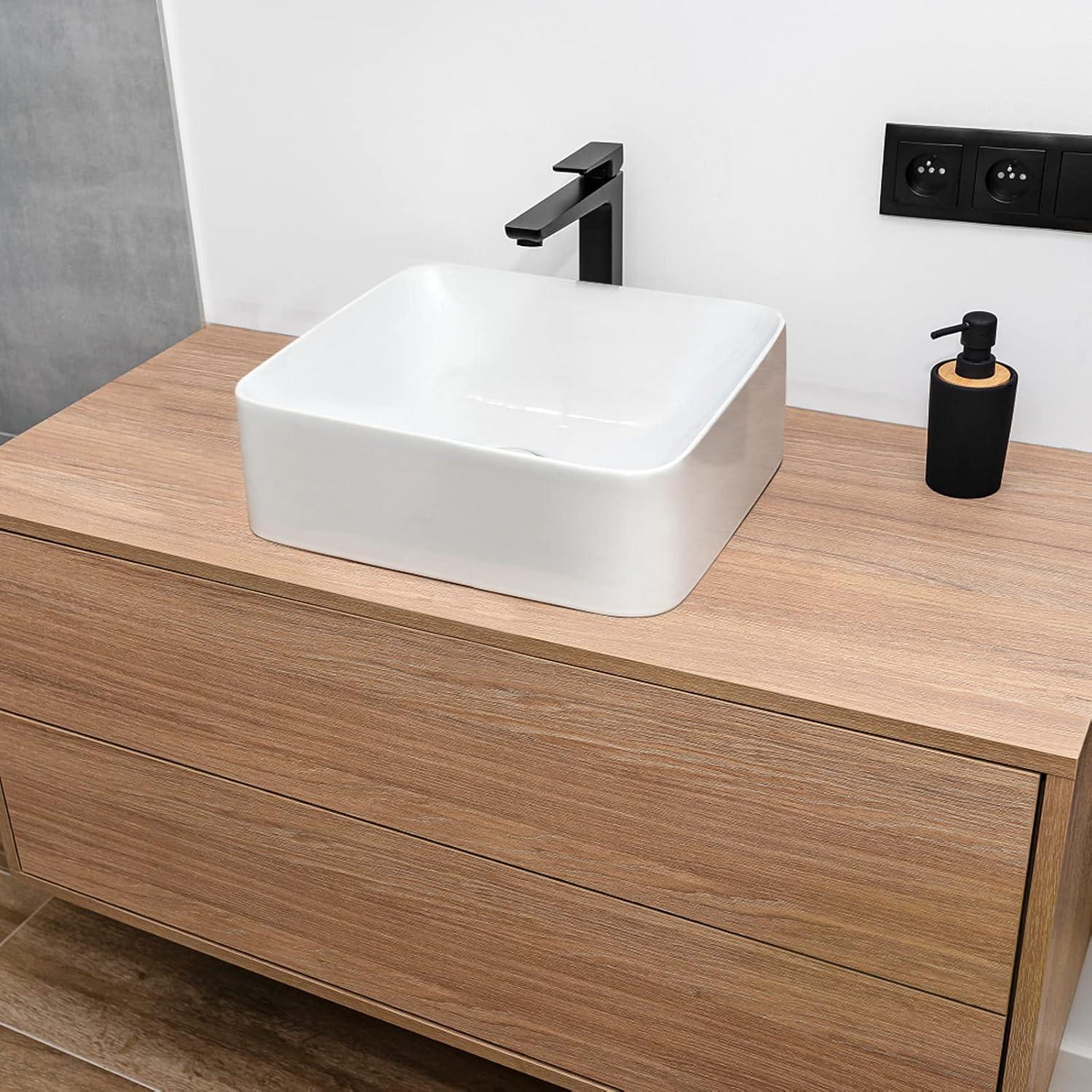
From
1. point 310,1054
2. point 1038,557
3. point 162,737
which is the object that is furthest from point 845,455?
point 310,1054

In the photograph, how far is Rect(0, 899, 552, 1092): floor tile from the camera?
164 centimetres

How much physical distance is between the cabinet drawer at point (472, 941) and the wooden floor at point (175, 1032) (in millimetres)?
211

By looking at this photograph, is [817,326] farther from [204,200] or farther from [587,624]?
[204,200]

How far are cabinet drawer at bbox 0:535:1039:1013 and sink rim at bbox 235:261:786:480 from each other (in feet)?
0.56

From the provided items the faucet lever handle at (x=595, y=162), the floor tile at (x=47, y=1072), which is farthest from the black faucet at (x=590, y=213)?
the floor tile at (x=47, y=1072)

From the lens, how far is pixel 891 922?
1090 millimetres

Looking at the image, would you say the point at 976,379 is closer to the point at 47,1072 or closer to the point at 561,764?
the point at 561,764

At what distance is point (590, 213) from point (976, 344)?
42cm

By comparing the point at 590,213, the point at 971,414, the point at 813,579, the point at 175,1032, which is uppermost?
the point at 590,213

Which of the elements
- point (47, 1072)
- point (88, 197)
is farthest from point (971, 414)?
point (47, 1072)

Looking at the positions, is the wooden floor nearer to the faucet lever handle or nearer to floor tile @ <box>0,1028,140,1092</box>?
floor tile @ <box>0,1028,140,1092</box>

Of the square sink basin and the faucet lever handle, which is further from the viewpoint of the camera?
the faucet lever handle

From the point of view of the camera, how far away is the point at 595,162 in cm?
136

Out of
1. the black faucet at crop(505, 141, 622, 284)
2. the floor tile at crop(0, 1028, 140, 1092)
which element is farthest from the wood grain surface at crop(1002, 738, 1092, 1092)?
the floor tile at crop(0, 1028, 140, 1092)
